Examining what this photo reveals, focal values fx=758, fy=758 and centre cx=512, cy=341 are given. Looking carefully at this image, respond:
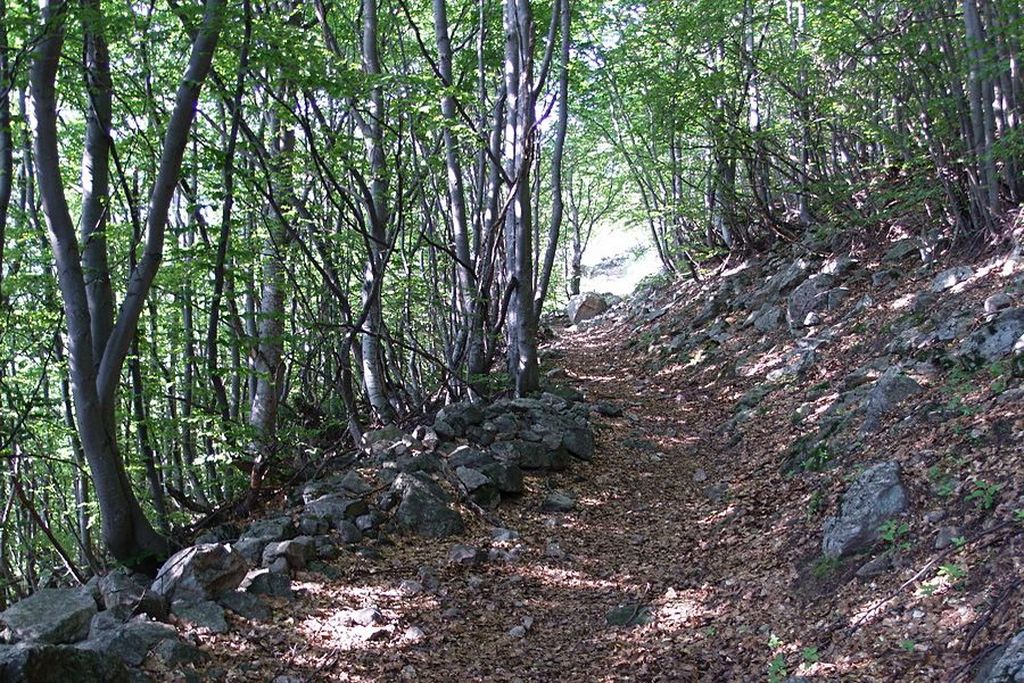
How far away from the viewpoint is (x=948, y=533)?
416 cm

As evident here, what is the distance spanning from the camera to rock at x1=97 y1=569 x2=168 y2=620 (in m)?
4.49

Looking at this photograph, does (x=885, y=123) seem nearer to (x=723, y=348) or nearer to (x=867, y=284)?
(x=867, y=284)

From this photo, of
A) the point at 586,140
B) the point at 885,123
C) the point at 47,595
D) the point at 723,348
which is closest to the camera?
the point at 47,595

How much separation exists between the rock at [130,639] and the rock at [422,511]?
2.27 meters

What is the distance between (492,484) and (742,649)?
3.21m

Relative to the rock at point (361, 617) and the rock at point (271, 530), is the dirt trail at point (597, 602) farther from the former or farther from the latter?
the rock at point (271, 530)

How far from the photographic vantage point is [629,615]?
5043 mm

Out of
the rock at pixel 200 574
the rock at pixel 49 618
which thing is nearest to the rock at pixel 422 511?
the rock at pixel 200 574

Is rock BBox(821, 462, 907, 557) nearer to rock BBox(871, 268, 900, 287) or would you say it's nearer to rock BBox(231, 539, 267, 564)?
rock BBox(231, 539, 267, 564)

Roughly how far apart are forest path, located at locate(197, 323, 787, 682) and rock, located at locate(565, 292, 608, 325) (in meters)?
15.6

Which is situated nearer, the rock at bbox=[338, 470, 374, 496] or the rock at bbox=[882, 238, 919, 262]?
the rock at bbox=[338, 470, 374, 496]

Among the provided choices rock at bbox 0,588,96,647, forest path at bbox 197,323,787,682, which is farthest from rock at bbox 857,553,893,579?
rock at bbox 0,588,96,647

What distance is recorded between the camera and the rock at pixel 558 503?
278 inches

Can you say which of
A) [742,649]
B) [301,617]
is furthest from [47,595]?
[742,649]
